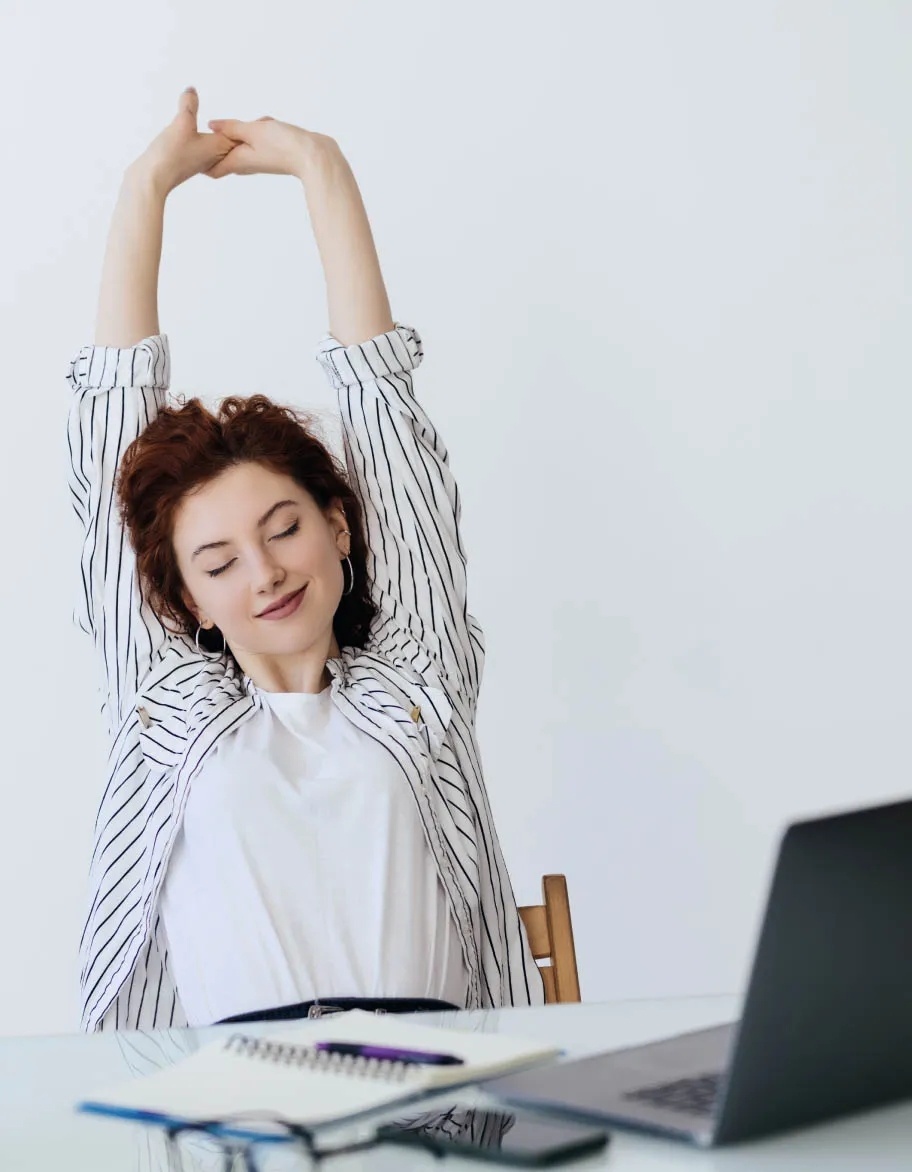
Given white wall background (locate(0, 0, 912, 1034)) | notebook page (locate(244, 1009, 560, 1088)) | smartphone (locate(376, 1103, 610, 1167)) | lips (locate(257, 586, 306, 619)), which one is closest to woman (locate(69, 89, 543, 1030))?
lips (locate(257, 586, 306, 619))

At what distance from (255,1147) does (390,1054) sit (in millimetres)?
97

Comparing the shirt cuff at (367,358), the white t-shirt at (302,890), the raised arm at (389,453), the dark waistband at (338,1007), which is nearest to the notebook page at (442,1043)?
the dark waistband at (338,1007)

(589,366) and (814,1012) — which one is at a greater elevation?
Result: (589,366)

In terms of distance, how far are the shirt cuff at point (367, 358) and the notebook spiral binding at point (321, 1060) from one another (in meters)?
1.03

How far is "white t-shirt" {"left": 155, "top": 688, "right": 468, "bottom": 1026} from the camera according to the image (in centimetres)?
136

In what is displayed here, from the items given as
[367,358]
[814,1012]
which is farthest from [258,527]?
[814,1012]

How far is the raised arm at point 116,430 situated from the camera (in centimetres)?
162

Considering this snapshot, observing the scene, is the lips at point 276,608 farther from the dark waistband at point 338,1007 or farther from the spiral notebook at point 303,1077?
the spiral notebook at point 303,1077

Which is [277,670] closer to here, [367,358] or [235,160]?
[367,358]

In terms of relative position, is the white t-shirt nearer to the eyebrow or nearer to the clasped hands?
the eyebrow

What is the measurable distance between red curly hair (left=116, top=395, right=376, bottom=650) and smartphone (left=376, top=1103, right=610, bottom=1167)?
0.98 m

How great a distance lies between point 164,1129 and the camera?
0.71 metres

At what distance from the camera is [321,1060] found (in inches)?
28.9

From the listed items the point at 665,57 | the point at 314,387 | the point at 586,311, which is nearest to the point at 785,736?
the point at 586,311
